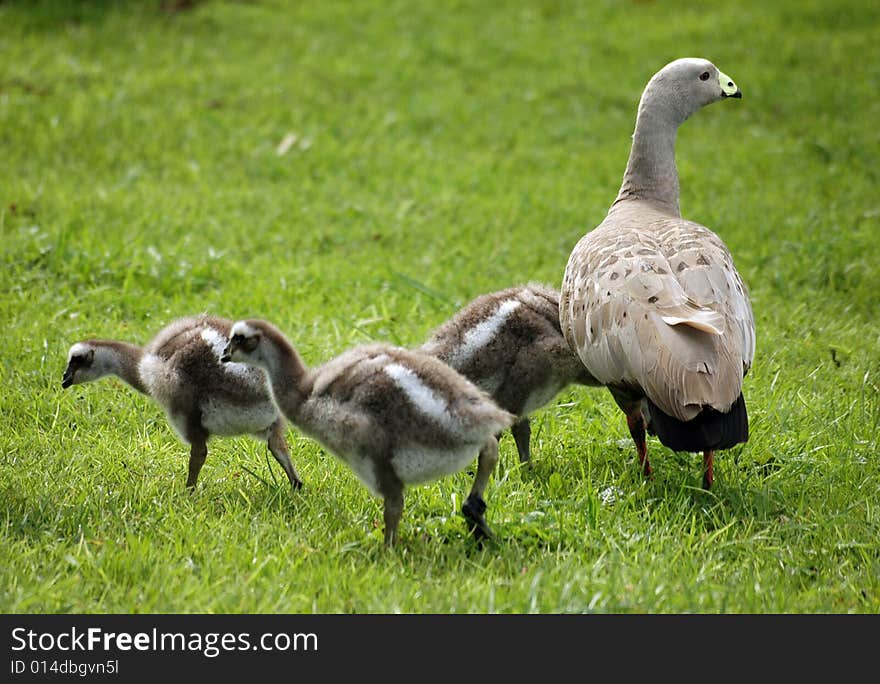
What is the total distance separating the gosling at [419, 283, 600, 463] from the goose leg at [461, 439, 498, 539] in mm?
868

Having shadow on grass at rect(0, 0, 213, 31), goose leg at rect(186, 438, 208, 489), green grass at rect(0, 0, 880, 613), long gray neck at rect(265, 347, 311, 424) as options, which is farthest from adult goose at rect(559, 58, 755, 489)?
shadow on grass at rect(0, 0, 213, 31)

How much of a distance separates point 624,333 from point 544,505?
88 centimetres

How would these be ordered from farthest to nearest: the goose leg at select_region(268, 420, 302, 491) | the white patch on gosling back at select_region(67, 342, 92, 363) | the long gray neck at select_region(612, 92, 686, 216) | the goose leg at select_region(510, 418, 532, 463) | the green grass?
the long gray neck at select_region(612, 92, 686, 216), the goose leg at select_region(510, 418, 532, 463), the white patch on gosling back at select_region(67, 342, 92, 363), the goose leg at select_region(268, 420, 302, 491), the green grass

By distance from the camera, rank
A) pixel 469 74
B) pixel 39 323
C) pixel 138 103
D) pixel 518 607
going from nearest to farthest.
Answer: pixel 518 607 < pixel 39 323 < pixel 138 103 < pixel 469 74

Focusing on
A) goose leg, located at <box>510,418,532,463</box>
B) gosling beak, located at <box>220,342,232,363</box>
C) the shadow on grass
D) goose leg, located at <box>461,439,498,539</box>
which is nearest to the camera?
goose leg, located at <box>461,439,498,539</box>

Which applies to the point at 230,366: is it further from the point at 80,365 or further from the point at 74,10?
the point at 74,10

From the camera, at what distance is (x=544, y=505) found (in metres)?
5.00

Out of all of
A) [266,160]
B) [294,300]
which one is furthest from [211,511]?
[266,160]

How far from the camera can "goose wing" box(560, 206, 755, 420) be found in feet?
15.7

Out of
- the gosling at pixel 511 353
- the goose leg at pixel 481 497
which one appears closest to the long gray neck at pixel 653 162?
the gosling at pixel 511 353

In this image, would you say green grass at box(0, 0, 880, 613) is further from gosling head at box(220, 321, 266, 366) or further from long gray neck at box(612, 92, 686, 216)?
long gray neck at box(612, 92, 686, 216)

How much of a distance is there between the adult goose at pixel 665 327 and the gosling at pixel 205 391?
5.06 ft

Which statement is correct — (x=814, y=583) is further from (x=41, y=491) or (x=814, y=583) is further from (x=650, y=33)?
(x=650, y=33)

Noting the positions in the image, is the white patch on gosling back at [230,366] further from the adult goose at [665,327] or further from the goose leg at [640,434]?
the goose leg at [640,434]
